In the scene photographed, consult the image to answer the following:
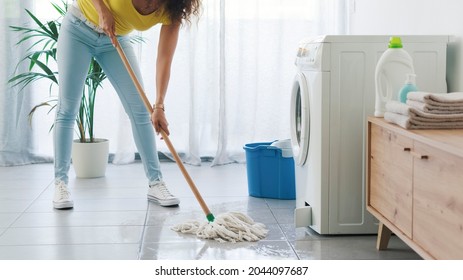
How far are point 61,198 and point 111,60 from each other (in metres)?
0.68

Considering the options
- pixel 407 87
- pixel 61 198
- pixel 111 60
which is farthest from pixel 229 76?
pixel 407 87

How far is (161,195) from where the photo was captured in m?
3.48

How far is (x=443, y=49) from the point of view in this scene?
110 inches

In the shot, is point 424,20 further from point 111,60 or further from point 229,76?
point 229,76

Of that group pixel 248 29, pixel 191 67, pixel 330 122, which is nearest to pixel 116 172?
pixel 191 67

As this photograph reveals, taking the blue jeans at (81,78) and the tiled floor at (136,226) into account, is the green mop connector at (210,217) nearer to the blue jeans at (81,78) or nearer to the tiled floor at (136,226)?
the tiled floor at (136,226)

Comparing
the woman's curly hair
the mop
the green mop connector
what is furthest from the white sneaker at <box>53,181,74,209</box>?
the woman's curly hair

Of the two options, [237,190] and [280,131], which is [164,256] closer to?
[237,190]

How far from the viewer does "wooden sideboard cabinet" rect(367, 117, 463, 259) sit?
6.33 ft

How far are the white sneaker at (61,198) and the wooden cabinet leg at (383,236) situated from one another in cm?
146

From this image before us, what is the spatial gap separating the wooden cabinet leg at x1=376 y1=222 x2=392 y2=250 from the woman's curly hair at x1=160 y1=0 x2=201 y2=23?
3.52 ft

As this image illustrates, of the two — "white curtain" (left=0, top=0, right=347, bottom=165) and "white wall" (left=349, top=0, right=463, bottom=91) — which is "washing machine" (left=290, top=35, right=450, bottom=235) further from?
"white curtain" (left=0, top=0, right=347, bottom=165)

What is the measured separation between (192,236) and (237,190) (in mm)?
1002

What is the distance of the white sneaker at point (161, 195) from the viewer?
3.44m
